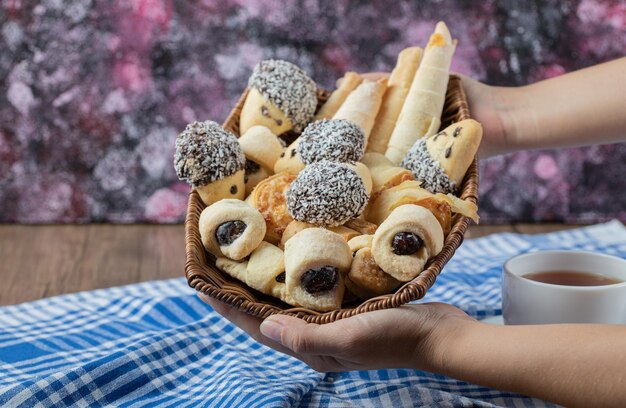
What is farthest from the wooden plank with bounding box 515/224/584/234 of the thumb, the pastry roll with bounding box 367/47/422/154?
the thumb

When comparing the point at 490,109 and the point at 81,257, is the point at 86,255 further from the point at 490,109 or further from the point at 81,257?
the point at 490,109

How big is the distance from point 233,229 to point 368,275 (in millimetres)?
162

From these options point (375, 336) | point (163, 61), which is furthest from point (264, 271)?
point (163, 61)

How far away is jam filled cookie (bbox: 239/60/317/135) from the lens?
1144mm

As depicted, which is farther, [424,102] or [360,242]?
[424,102]

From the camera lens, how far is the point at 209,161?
3.22 feet

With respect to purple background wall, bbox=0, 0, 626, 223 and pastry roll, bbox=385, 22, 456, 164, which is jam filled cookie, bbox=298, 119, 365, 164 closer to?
pastry roll, bbox=385, 22, 456, 164

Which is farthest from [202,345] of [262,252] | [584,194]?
[584,194]

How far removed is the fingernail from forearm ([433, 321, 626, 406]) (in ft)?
0.56

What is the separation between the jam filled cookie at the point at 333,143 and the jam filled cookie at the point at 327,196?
0.20ft

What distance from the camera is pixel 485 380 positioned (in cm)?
84

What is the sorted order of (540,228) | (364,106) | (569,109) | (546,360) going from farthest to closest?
(540,228)
(569,109)
(364,106)
(546,360)

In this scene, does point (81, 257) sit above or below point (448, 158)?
below

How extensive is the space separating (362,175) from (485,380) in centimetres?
28
